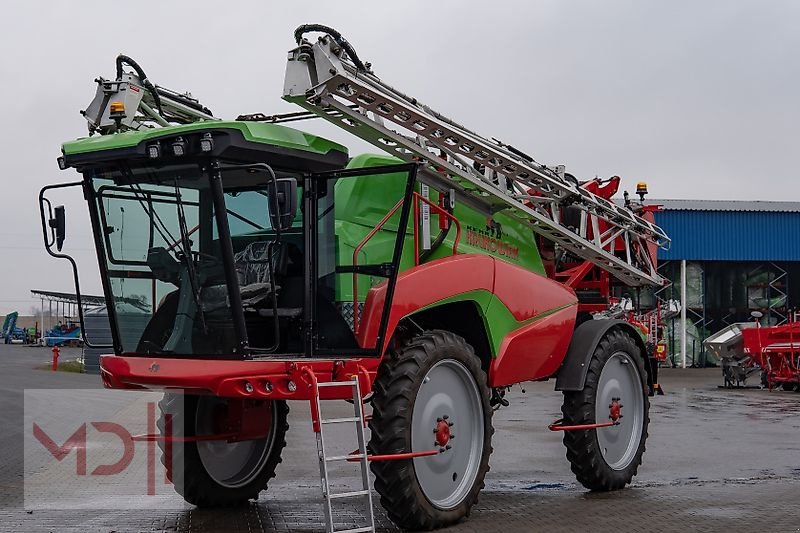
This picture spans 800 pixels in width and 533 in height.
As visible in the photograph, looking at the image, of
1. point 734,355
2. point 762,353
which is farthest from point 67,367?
point 762,353

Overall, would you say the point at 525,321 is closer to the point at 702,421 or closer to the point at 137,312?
the point at 137,312

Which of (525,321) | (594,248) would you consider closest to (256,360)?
(525,321)

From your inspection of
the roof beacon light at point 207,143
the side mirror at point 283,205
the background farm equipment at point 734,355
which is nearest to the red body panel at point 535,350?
the side mirror at point 283,205

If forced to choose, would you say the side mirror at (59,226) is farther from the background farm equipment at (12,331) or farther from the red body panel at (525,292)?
the background farm equipment at (12,331)

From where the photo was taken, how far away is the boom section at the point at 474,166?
768 centimetres

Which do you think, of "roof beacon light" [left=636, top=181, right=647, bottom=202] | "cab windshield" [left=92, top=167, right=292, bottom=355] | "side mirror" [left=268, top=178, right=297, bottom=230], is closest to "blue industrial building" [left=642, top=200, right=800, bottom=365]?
"roof beacon light" [left=636, top=181, right=647, bottom=202]

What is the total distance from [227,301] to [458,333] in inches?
90.2

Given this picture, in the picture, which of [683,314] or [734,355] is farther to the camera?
[683,314]

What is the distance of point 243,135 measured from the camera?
7008mm

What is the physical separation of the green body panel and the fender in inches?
135

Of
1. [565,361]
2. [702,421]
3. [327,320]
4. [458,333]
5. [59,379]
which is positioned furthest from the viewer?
[59,379]

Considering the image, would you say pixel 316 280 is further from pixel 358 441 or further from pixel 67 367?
pixel 67 367

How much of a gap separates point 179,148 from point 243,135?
47 cm

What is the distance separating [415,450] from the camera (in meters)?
7.56
